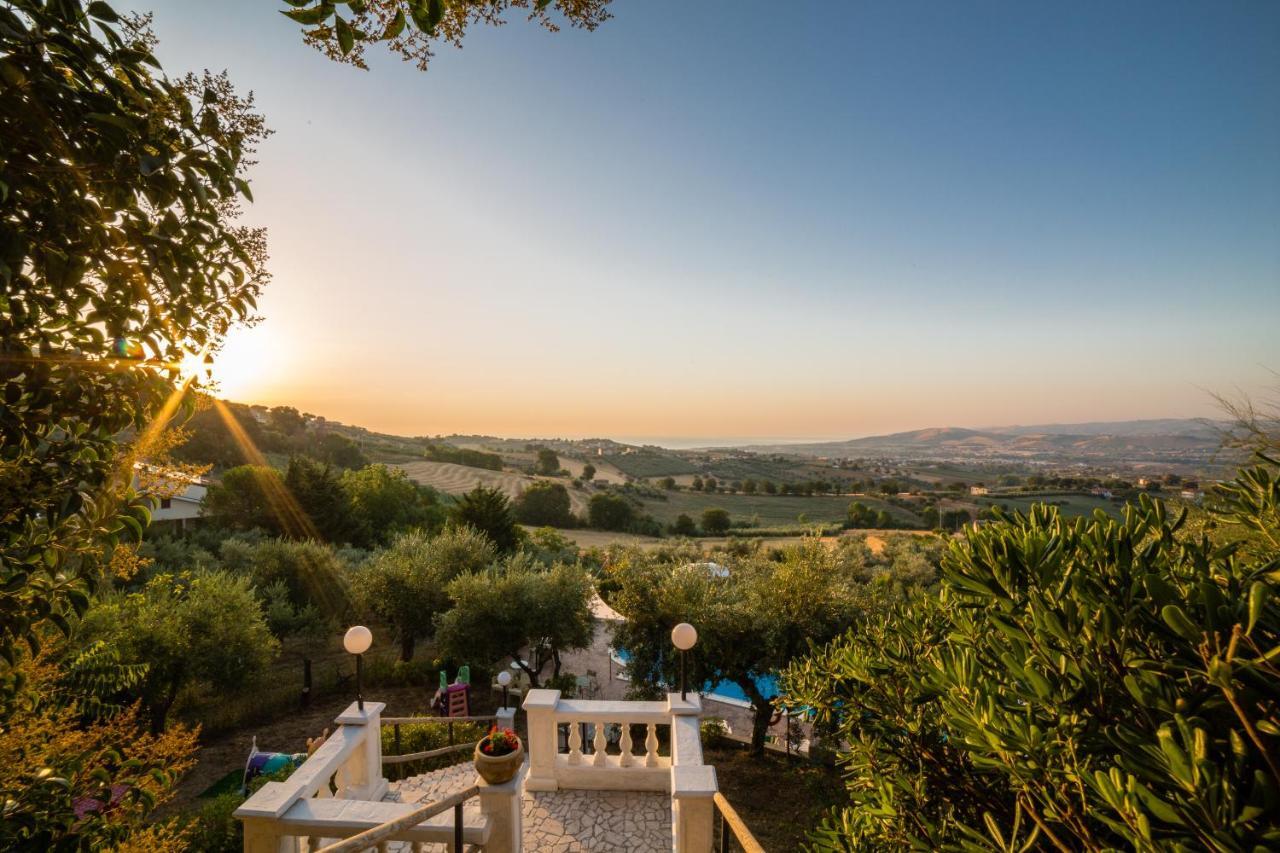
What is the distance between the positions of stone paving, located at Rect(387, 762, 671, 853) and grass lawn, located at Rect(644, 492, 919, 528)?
48.3m

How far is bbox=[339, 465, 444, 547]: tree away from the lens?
27750 millimetres

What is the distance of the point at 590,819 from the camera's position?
6.10m

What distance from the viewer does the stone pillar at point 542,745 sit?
659 centimetres

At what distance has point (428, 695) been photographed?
13953 mm

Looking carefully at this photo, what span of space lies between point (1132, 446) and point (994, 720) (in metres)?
105

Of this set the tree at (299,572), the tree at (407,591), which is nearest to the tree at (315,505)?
the tree at (299,572)

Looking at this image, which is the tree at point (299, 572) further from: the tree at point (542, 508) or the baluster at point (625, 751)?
the tree at point (542, 508)

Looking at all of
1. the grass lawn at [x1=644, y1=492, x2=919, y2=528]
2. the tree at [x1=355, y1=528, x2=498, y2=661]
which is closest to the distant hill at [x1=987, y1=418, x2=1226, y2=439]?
the grass lawn at [x1=644, y1=492, x2=919, y2=528]

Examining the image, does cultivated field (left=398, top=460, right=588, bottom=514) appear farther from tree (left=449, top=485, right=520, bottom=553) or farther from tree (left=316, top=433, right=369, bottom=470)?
tree (left=449, top=485, right=520, bottom=553)

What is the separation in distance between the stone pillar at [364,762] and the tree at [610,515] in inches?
1806

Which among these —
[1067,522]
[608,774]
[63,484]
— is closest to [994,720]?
[1067,522]

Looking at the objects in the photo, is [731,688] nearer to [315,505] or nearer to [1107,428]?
[315,505]

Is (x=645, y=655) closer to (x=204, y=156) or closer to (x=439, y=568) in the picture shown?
(x=439, y=568)

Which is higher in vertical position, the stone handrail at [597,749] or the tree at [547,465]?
the stone handrail at [597,749]
